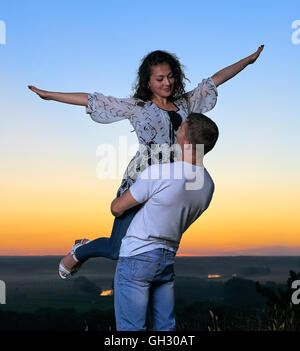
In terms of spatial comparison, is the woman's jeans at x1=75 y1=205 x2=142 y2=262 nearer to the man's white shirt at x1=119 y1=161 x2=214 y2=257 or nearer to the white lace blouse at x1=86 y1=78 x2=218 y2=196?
the man's white shirt at x1=119 y1=161 x2=214 y2=257

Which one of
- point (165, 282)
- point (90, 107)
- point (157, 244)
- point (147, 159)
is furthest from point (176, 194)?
point (90, 107)

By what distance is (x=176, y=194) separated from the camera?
2.64m

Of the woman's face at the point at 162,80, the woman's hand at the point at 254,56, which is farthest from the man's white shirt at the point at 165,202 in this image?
the woman's hand at the point at 254,56

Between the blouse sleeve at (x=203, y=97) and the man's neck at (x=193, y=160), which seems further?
the blouse sleeve at (x=203, y=97)

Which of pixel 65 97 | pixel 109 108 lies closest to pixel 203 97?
pixel 109 108

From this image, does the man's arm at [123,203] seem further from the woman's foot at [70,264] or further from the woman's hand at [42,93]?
the woman's hand at [42,93]

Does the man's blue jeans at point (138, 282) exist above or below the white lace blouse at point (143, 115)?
below

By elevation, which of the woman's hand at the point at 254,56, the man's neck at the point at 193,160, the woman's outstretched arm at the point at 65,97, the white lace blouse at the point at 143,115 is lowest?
the man's neck at the point at 193,160

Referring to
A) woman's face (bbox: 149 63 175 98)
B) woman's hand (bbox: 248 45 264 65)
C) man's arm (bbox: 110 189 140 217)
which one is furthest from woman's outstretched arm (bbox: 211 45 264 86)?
man's arm (bbox: 110 189 140 217)

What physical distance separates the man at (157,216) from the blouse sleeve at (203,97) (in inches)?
54.8

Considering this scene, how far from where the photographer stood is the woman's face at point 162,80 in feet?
11.9
